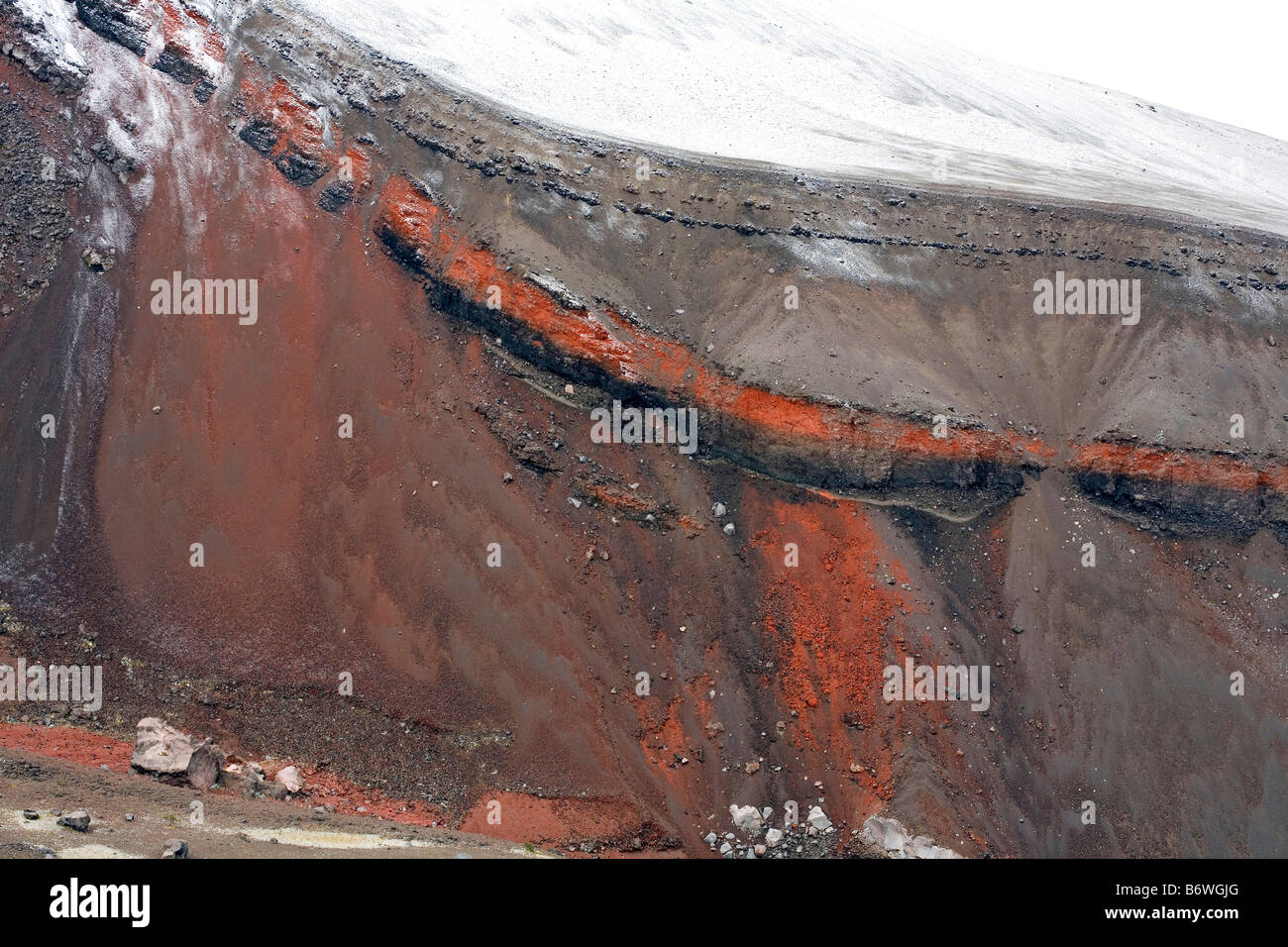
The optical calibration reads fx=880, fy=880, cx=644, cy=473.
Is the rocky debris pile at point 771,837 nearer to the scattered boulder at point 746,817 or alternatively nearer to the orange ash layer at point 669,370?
the scattered boulder at point 746,817

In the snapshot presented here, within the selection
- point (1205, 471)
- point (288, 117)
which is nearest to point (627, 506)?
point (1205, 471)

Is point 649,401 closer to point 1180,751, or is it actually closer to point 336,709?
point 336,709

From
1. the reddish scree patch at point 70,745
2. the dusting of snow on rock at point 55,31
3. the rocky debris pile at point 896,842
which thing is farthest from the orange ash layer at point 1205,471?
the dusting of snow on rock at point 55,31

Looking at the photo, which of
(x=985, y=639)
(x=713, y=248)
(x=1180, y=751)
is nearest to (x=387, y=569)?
(x=713, y=248)

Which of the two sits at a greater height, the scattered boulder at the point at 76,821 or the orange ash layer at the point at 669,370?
the orange ash layer at the point at 669,370

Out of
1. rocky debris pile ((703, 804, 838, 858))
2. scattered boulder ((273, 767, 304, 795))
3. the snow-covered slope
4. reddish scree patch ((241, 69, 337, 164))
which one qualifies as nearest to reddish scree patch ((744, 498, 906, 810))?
rocky debris pile ((703, 804, 838, 858))

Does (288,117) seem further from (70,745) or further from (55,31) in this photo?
(70,745)
